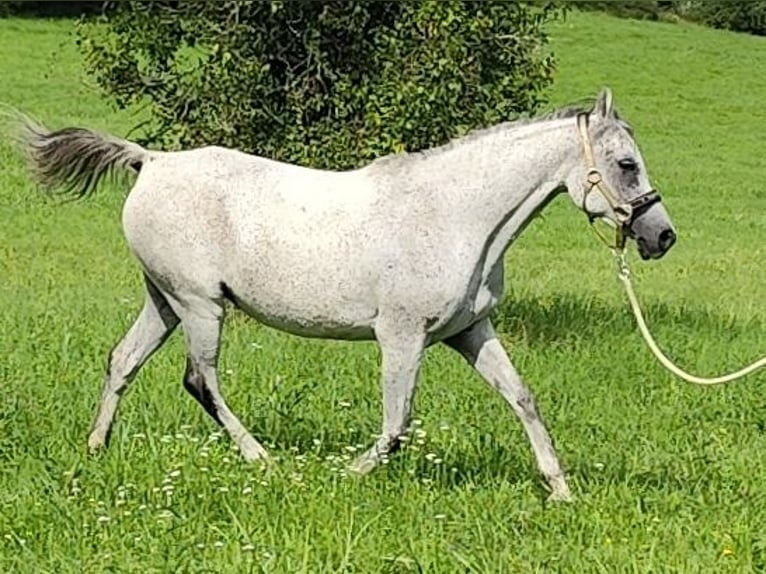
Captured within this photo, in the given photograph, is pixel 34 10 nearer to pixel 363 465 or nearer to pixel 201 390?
pixel 201 390

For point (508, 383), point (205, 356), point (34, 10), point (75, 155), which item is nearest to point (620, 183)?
point (508, 383)

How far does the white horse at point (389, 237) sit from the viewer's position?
655 cm

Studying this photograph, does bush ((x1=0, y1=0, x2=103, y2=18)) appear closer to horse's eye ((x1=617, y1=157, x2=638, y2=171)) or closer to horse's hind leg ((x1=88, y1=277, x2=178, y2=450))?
horse's hind leg ((x1=88, y1=277, x2=178, y2=450))

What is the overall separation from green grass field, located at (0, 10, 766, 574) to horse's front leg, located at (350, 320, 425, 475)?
0.12 metres

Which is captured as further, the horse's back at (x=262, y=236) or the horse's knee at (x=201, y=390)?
the horse's knee at (x=201, y=390)

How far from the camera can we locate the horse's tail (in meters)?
7.29

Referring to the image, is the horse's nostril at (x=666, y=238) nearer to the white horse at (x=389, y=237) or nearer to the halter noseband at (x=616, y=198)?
the white horse at (x=389, y=237)

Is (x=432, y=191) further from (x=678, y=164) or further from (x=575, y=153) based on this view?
(x=678, y=164)

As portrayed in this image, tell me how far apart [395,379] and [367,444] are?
3.22ft

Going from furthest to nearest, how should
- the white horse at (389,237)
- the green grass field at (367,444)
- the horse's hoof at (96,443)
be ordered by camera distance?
the horse's hoof at (96,443) → the white horse at (389,237) → the green grass field at (367,444)

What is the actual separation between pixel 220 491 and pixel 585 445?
2.40 metres

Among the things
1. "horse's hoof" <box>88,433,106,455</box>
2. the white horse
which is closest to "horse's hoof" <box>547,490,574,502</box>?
the white horse

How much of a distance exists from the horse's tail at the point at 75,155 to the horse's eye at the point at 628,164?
7.56 feet

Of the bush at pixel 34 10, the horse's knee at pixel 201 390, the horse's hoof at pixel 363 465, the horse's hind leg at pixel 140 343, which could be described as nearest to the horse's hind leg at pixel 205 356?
the horse's knee at pixel 201 390
